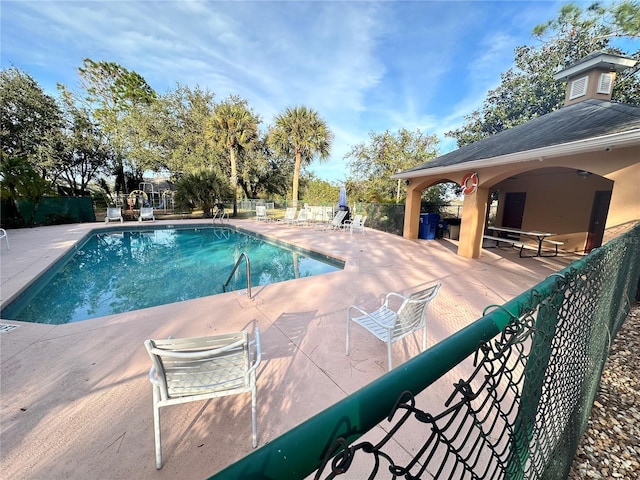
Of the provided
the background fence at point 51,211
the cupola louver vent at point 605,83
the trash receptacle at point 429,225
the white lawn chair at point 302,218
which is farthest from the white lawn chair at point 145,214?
the cupola louver vent at point 605,83

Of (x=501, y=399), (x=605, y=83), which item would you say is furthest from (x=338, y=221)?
(x=501, y=399)

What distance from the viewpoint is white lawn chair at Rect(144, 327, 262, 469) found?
6.02 ft

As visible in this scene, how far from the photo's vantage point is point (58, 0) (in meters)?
10.2

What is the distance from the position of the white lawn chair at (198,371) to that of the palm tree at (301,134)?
1657cm

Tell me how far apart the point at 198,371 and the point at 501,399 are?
1851 mm

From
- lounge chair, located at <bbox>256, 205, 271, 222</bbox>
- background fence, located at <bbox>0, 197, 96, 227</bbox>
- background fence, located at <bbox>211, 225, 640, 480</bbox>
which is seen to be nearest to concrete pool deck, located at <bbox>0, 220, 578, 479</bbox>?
background fence, located at <bbox>211, 225, 640, 480</bbox>

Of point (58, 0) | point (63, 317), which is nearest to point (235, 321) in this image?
point (63, 317)

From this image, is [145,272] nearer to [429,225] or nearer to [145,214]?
[145,214]

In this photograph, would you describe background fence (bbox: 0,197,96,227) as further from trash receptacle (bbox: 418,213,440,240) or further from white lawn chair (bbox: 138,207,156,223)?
trash receptacle (bbox: 418,213,440,240)

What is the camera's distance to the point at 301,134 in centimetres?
1700

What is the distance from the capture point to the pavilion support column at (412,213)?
418 inches

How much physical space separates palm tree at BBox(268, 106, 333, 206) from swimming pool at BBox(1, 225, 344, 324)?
24.9 ft

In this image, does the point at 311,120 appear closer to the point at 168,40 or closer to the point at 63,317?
the point at 168,40

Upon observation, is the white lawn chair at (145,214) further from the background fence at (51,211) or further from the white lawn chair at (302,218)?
the white lawn chair at (302,218)
